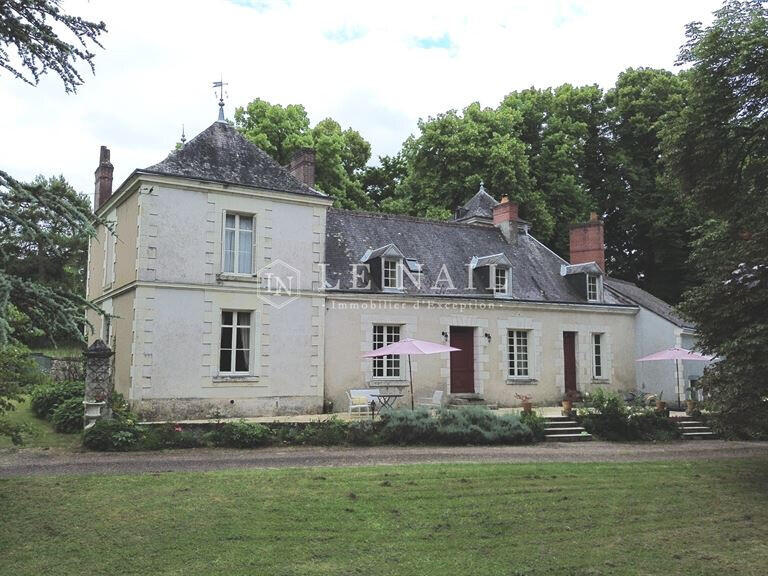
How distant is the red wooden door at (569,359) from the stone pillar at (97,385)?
1362 centimetres

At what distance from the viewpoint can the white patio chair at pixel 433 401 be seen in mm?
16484

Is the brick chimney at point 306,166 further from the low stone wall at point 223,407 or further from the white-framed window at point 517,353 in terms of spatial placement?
the white-framed window at point 517,353

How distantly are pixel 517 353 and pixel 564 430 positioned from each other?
4920mm

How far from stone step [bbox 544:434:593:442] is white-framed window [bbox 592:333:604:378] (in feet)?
21.2

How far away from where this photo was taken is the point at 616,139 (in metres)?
30.5

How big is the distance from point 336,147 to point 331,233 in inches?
460

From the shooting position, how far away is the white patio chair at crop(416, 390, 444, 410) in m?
16.5

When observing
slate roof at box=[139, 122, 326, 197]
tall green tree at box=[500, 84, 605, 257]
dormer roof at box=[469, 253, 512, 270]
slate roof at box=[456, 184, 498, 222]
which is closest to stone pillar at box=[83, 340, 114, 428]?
slate roof at box=[139, 122, 326, 197]

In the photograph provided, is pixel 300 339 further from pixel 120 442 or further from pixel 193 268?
pixel 120 442

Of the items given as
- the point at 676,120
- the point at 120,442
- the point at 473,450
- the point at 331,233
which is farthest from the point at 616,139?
the point at 120,442

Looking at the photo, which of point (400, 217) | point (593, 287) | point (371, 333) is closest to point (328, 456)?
point (371, 333)

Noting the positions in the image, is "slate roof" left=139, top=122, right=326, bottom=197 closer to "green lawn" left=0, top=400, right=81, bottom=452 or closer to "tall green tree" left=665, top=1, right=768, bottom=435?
"green lawn" left=0, top=400, right=81, bottom=452

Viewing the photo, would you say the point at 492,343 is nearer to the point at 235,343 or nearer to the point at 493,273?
the point at 493,273

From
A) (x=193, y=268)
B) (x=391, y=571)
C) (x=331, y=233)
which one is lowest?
(x=391, y=571)
